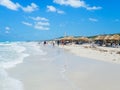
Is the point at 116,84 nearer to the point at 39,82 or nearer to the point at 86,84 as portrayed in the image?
the point at 86,84

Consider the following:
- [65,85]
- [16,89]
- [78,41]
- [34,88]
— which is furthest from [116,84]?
[78,41]

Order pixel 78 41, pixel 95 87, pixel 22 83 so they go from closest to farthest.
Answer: pixel 95 87 → pixel 22 83 → pixel 78 41

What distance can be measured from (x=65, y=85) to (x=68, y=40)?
67.0 meters

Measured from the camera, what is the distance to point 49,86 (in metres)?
8.76

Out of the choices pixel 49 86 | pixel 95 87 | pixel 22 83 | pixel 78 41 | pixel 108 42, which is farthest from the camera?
pixel 78 41

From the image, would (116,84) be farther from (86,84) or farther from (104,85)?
(86,84)

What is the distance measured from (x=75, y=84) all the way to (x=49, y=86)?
102 cm

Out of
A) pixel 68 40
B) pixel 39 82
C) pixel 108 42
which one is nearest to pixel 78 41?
pixel 68 40

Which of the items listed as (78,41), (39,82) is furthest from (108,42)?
(39,82)

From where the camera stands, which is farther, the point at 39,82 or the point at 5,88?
the point at 39,82

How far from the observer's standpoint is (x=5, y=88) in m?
8.37

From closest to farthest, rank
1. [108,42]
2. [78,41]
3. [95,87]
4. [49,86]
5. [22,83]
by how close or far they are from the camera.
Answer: [95,87] < [49,86] < [22,83] < [108,42] < [78,41]

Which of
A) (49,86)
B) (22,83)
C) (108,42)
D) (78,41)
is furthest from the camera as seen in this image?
(78,41)

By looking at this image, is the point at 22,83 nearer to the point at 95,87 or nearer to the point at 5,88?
the point at 5,88
